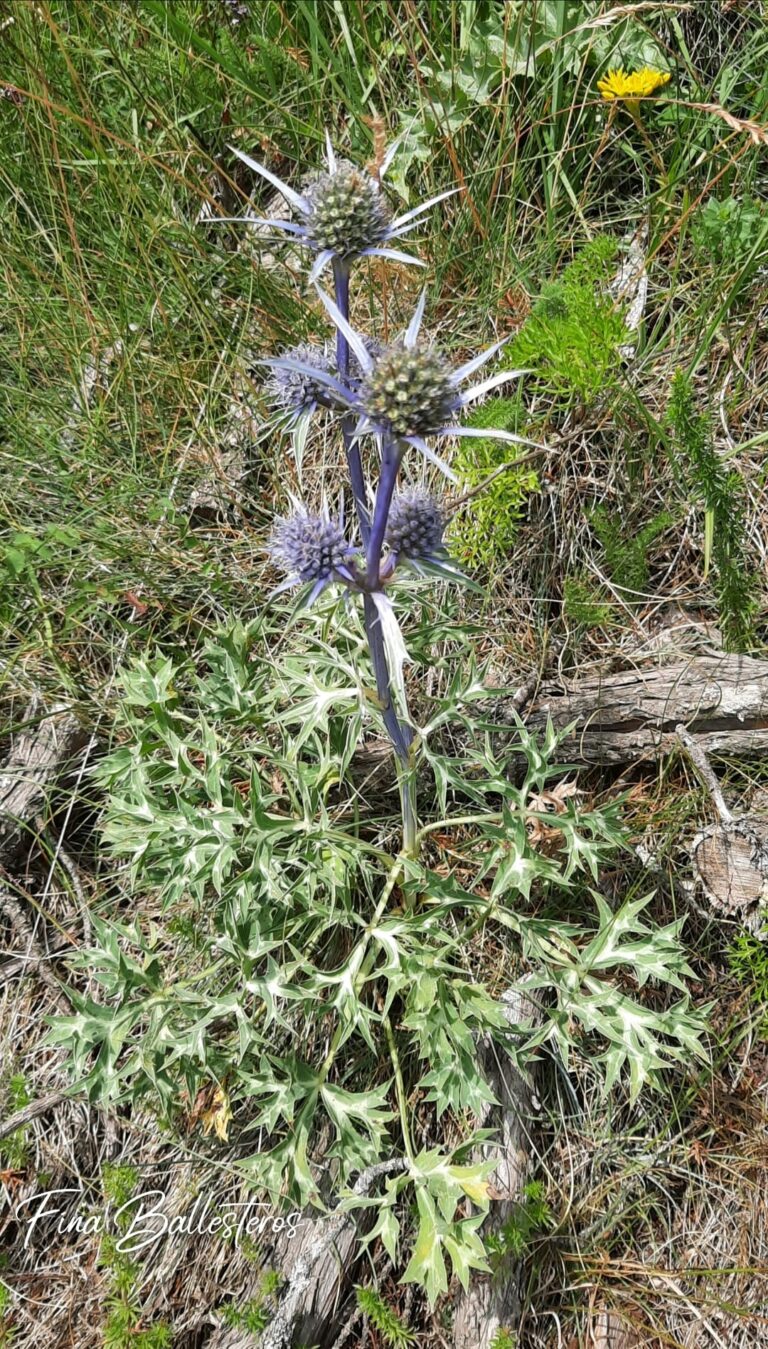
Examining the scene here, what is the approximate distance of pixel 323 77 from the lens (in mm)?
3479

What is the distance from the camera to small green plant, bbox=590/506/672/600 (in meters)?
2.87

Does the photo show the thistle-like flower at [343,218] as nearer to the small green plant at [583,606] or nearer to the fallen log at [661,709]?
the small green plant at [583,606]

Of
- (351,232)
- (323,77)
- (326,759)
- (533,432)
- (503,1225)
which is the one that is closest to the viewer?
(351,232)

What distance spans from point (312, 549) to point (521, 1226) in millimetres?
1697

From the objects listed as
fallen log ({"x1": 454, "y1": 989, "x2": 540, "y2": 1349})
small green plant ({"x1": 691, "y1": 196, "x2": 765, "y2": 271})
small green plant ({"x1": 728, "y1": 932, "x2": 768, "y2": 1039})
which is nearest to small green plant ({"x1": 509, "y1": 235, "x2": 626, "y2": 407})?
small green plant ({"x1": 691, "y1": 196, "x2": 765, "y2": 271})

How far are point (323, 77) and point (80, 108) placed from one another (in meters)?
0.90

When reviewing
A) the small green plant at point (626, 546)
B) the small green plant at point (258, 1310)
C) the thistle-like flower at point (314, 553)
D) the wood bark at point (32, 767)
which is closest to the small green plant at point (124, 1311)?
the small green plant at point (258, 1310)

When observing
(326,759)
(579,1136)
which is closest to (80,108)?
(326,759)

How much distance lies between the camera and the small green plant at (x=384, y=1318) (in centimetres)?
218

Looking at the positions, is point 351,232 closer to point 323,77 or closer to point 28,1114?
point 323,77

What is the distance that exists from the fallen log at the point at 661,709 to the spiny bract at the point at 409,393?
1.35 meters

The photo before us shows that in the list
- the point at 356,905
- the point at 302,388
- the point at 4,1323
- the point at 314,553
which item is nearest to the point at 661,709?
the point at 356,905

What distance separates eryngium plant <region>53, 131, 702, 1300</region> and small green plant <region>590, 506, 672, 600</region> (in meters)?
0.49

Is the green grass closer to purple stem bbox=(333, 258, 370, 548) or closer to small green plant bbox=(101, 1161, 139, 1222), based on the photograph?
small green plant bbox=(101, 1161, 139, 1222)
